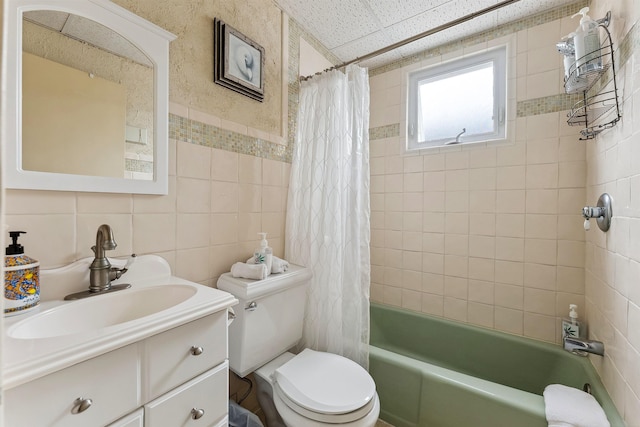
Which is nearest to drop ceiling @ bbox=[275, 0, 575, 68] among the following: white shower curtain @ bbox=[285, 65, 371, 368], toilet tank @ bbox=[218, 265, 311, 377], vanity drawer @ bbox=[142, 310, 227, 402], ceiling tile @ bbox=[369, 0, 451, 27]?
ceiling tile @ bbox=[369, 0, 451, 27]

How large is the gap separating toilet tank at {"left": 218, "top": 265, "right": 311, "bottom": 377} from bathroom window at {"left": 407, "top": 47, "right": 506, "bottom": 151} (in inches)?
58.1

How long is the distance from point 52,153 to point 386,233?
203cm

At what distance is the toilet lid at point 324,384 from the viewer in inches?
41.4

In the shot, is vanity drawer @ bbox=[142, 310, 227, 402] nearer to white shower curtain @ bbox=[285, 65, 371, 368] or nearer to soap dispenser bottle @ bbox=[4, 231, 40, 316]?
soap dispenser bottle @ bbox=[4, 231, 40, 316]

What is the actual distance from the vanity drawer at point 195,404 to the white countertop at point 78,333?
204 mm

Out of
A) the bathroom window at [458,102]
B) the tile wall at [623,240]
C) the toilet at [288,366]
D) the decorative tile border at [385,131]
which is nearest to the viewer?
the tile wall at [623,240]

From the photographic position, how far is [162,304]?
1010mm

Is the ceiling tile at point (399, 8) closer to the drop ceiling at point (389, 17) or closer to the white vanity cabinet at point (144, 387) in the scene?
the drop ceiling at point (389, 17)

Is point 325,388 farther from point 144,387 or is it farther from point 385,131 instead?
point 385,131

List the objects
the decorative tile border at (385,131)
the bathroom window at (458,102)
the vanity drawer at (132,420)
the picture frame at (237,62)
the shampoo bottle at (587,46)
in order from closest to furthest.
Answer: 1. the vanity drawer at (132,420)
2. the shampoo bottle at (587,46)
3. the picture frame at (237,62)
4. the bathroom window at (458,102)
5. the decorative tile border at (385,131)

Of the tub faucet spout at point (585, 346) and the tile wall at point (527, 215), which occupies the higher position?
the tile wall at point (527, 215)

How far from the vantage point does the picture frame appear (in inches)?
52.8

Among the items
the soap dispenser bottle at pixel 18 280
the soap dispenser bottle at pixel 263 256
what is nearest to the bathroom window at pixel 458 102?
the soap dispenser bottle at pixel 263 256

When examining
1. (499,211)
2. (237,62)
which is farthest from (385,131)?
(237,62)
